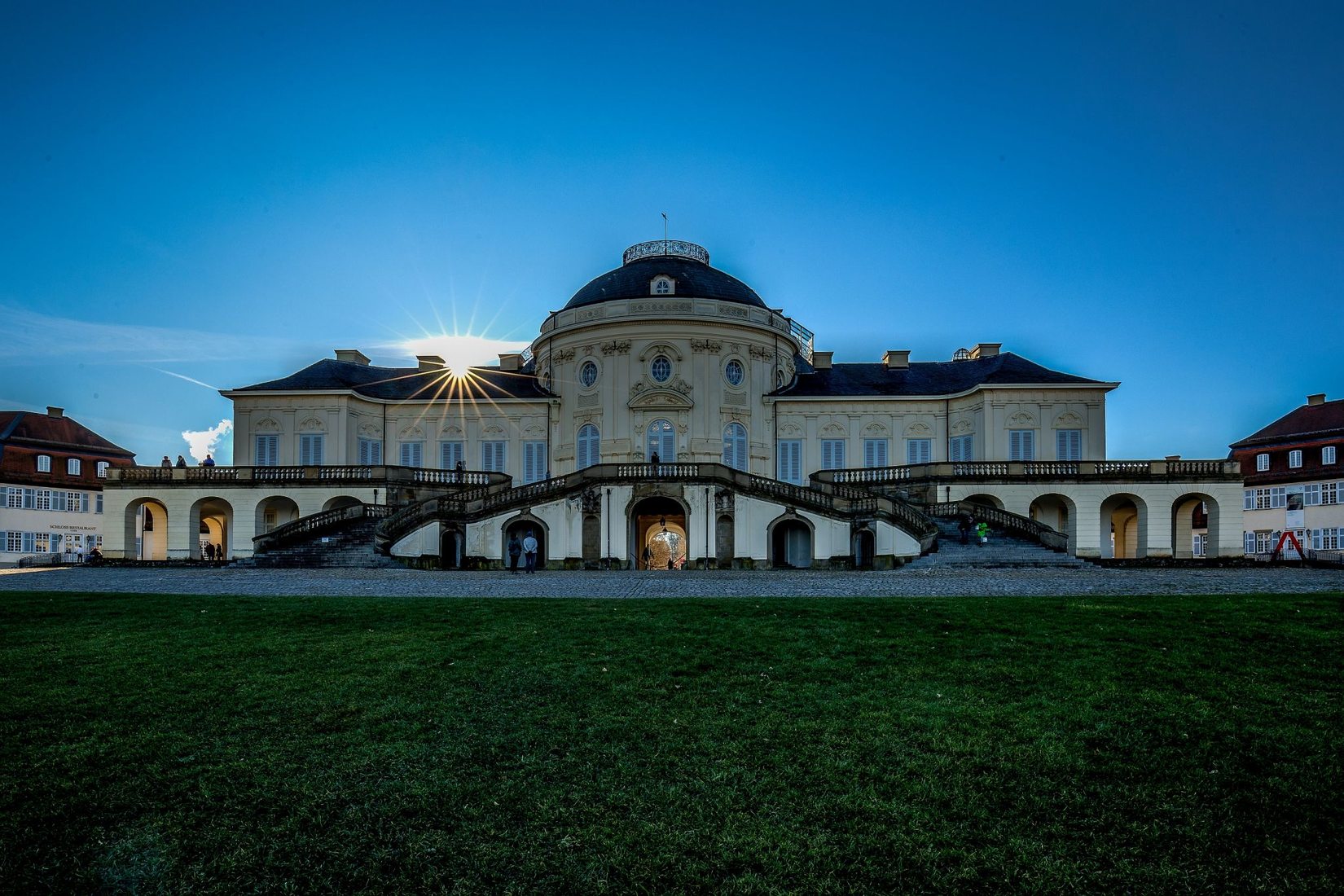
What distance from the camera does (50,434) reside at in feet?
182

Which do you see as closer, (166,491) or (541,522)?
(541,522)

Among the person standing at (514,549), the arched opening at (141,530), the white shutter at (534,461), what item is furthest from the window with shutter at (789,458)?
the arched opening at (141,530)

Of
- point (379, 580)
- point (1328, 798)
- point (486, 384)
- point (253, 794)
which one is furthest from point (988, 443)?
point (253, 794)

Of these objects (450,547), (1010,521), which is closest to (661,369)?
(450,547)

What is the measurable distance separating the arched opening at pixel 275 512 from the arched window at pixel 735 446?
2028 centimetres

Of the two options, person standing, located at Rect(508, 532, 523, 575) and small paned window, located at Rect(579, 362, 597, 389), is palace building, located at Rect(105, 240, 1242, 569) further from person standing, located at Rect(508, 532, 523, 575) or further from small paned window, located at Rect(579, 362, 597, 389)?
person standing, located at Rect(508, 532, 523, 575)

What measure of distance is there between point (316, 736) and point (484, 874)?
3.12 m

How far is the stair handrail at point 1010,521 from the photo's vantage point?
30.2 meters

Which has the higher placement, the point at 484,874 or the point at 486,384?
the point at 486,384

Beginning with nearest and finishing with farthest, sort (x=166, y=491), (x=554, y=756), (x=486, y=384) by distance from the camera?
1. (x=554, y=756)
2. (x=166, y=491)
3. (x=486, y=384)

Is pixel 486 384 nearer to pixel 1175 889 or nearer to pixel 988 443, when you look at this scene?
pixel 988 443

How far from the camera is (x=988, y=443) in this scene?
143 feet

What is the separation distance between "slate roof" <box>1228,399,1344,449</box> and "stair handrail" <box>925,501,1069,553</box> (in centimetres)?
2990

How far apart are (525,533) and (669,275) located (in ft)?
48.7
